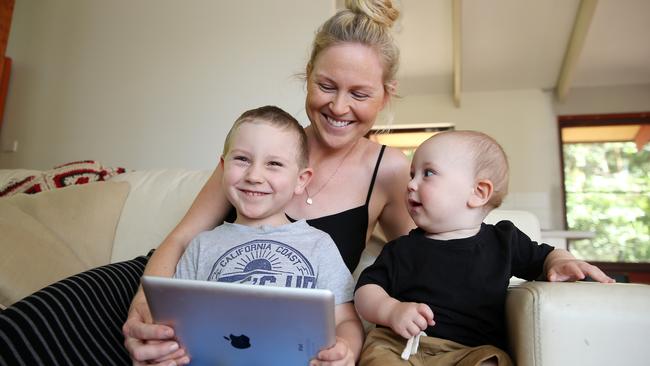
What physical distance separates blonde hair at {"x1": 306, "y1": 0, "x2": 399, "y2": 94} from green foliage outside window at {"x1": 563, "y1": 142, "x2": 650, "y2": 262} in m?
5.70

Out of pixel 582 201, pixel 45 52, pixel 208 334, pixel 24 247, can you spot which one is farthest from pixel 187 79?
pixel 582 201

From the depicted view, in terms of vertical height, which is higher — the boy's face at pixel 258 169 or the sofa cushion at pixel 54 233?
the boy's face at pixel 258 169

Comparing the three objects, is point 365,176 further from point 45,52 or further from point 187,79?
point 45,52

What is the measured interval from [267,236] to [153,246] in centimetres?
80

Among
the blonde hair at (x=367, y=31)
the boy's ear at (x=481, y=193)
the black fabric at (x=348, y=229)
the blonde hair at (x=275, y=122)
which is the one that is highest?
the blonde hair at (x=367, y=31)

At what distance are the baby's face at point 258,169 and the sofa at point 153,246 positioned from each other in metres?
0.48

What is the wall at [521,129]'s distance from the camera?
604 centimetres

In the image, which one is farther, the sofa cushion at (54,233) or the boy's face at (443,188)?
the sofa cushion at (54,233)

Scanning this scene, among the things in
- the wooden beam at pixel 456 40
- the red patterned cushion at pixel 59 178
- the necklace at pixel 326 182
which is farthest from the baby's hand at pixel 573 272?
the wooden beam at pixel 456 40

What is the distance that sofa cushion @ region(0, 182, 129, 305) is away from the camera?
1.17 metres

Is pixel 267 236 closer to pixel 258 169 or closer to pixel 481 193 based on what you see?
pixel 258 169

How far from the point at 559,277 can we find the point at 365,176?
581mm

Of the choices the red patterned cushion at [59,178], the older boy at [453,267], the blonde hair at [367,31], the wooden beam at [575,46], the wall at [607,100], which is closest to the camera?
the older boy at [453,267]

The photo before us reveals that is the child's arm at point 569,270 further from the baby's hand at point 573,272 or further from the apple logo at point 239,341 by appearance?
the apple logo at point 239,341
